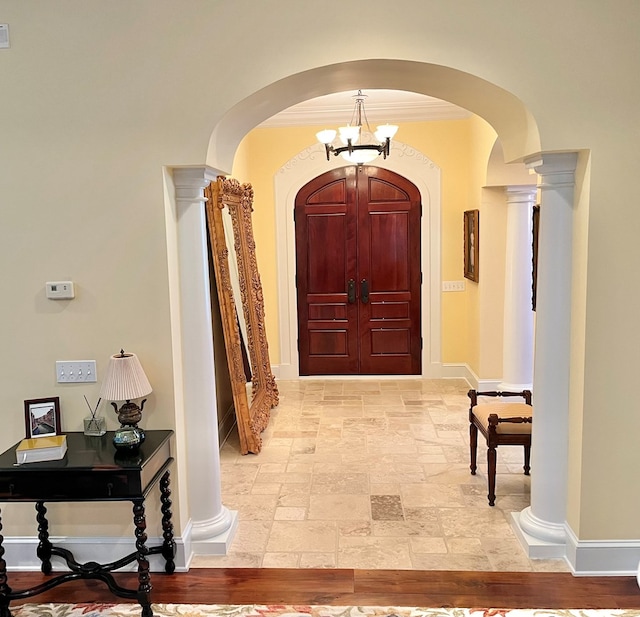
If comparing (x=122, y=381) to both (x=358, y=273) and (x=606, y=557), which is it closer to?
(x=606, y=557)

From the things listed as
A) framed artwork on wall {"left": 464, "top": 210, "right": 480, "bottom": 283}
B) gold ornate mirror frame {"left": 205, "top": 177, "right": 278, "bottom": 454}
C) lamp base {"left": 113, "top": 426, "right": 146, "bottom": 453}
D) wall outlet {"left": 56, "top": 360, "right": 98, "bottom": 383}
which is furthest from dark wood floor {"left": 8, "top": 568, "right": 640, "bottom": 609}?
framed artwork on wall {"left": 464, "top": 210, "right": 480, "bottom": 283}

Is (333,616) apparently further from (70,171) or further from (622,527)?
(70,171)

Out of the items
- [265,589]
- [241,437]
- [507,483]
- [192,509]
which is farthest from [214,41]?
[507,483]

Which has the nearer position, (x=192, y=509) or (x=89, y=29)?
(x=89, y=29)

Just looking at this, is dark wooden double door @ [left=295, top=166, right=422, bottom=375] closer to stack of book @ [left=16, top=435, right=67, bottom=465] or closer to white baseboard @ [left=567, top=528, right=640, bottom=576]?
white baseboard @ [left=567, top=528, right=640, bottom=576]

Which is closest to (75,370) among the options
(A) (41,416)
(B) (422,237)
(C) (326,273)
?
(A) (41,416)

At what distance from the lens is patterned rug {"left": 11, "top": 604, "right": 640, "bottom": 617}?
281cm

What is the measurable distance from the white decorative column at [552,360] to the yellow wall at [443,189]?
3.34 meters

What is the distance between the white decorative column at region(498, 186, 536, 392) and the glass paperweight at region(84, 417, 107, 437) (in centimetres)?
433

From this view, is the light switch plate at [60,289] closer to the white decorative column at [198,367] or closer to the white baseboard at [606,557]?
the white decorative column at [198,367]

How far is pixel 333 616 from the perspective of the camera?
9.23 feet

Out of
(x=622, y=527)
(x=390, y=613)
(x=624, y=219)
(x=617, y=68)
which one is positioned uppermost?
(x=617, y=68)

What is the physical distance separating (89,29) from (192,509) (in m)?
2.56

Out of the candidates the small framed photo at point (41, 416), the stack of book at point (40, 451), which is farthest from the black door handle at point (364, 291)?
the stack of book at point (40, 451)
